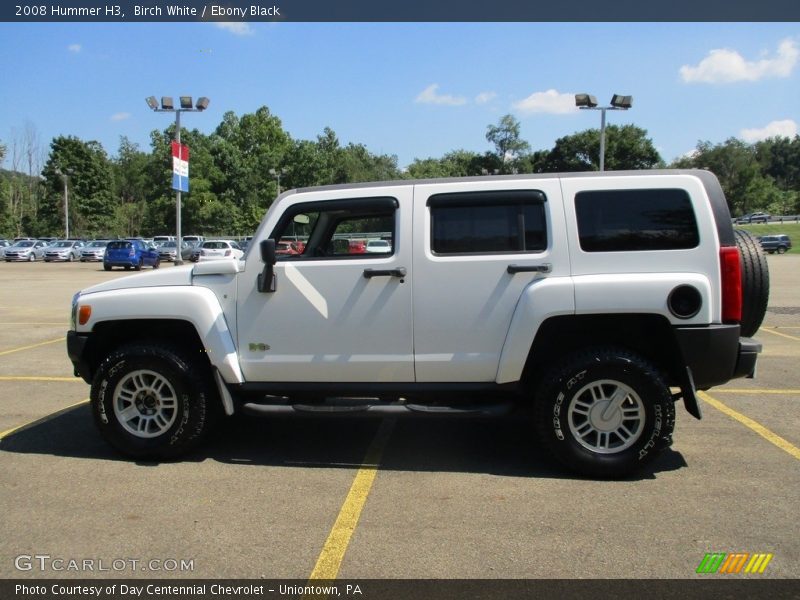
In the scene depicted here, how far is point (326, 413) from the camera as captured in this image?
4.65 metres

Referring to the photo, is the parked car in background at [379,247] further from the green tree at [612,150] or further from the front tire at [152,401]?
the green tree at [612,150]

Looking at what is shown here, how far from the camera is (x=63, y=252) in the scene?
4609 cm

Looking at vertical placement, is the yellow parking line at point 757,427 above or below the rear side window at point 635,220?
below

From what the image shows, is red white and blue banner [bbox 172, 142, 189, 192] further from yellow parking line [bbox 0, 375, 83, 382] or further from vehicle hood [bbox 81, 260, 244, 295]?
vehicle hood [bbox 81, 260, 244, 295]

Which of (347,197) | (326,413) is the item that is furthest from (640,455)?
(347,197)

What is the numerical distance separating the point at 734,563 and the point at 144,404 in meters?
4.05

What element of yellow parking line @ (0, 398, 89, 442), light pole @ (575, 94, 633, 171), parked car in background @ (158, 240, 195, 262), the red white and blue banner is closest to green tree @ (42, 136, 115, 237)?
parked car in background @ (158, 240, 195, 262)

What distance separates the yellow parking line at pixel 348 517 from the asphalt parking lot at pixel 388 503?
0.04ft

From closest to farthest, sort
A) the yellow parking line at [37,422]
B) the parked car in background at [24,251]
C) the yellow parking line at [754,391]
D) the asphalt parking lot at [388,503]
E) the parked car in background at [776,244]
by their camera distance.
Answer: the asphalt parking lot at [388,503], the yellow parking line at [37,422], the yellow parking line at [754,391], the parked car in background at [24,251], the parked car in background at [776,244]

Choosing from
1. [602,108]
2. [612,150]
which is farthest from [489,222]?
[612,150]

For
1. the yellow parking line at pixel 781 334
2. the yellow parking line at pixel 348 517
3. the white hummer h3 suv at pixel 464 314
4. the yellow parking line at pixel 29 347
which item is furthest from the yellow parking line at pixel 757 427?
the yellow parking line at pixel 29 347

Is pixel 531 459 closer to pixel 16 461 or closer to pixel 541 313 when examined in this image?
pixel 541 313

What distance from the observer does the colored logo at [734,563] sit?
3274 mm

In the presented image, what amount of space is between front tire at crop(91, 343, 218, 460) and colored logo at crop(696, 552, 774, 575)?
3.43 m
